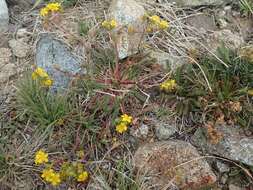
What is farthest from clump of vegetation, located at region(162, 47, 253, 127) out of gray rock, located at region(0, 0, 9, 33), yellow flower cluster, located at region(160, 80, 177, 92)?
gray rock, located at region(0, 0, 9, 33)

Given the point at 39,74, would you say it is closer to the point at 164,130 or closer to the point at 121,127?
the point at 121,127

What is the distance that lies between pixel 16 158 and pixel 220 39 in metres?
1.75

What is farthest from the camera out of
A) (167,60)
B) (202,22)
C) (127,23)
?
(202,22)

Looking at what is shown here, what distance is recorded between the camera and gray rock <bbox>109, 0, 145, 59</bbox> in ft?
10.8

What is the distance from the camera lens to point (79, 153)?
2.92 m

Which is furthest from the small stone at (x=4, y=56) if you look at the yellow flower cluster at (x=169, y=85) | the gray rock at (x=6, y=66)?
the yellow flower cluster at (x=169, y=85)

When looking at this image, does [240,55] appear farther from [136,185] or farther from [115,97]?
[136,185]

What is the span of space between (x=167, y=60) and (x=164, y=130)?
541 mm

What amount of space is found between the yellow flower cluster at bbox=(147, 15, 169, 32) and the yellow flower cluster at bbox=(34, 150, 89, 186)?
3.79ft

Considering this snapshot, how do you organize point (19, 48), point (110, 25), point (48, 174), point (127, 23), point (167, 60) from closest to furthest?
point (48, 174) < point (110, 25) < point (167, 60) < point (127, 23) < point (19, 48)

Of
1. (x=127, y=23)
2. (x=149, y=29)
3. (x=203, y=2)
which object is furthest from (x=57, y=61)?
(x=203, y=2)

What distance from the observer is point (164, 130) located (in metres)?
3.06

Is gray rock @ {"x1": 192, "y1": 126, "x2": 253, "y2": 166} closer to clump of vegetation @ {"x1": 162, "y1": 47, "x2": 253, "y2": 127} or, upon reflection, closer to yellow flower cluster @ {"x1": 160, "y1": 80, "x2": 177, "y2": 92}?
clump of vegetation @ {"x1": 162, "y1": 47, "x2": 253, "y2": 127}

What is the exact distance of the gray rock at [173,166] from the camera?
2.87m
